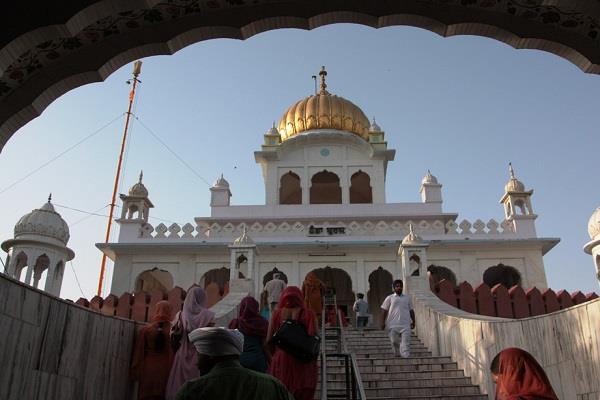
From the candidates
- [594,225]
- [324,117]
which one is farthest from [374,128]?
[594,225]

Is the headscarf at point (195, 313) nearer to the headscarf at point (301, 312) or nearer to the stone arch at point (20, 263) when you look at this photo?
the headscarf at point (301, 312)

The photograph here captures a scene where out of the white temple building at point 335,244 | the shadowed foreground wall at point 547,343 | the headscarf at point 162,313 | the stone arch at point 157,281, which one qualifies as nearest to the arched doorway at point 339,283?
the white temple building at point 335,244

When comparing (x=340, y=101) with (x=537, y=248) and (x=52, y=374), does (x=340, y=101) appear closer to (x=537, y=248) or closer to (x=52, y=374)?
(x=537, y=248)

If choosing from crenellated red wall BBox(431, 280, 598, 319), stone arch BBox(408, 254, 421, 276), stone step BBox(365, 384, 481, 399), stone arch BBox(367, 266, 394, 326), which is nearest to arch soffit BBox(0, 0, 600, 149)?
stone step BBox(365, 384, 481, 399)

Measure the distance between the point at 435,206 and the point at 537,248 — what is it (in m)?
4.08

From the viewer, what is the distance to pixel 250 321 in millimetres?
5887

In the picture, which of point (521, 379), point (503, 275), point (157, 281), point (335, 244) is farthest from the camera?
point (157, 281)

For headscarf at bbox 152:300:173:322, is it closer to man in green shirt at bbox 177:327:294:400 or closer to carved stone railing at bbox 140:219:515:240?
man in green shirt at bbox 177:327:294:400

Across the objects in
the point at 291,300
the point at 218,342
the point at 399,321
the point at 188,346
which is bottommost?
the point at 218,342

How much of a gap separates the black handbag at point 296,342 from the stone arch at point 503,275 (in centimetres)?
1594

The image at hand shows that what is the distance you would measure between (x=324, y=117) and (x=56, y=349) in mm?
23303

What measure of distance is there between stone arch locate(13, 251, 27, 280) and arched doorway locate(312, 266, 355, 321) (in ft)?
31.3

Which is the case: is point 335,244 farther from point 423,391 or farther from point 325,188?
point 423,391

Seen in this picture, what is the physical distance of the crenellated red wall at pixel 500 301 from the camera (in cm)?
1379
